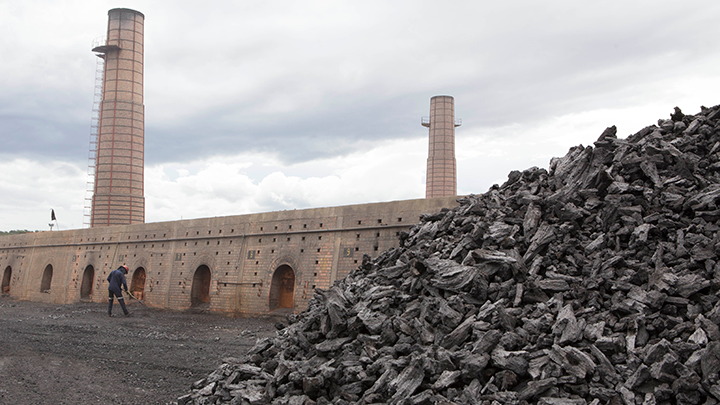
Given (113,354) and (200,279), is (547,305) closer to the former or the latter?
(113,354)

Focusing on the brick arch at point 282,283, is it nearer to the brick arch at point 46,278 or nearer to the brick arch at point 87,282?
the brick arch at point 87,282

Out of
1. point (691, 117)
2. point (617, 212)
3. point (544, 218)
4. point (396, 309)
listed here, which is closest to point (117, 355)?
point (396, 309)

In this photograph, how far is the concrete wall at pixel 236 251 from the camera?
1741cm

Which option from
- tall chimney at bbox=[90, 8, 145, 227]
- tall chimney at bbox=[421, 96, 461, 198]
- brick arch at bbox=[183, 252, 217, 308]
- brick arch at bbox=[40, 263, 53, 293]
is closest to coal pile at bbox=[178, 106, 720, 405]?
brick arch at bbox=[183, 252, 217, 308]

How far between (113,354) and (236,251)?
9322 millimetres

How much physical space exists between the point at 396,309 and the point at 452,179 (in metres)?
34.1

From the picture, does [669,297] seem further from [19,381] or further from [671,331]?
[19,381]

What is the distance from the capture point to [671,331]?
6.17m

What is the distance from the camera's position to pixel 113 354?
478 inches

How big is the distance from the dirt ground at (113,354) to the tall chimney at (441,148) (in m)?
25.2

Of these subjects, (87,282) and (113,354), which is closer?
(113,354)

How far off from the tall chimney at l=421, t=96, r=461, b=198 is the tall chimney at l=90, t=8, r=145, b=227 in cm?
2145

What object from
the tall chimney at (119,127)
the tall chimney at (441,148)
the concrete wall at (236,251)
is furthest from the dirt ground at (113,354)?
the tall chimney at (441,148)

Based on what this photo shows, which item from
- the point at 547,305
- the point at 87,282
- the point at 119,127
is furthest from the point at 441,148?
the point at 547,305
